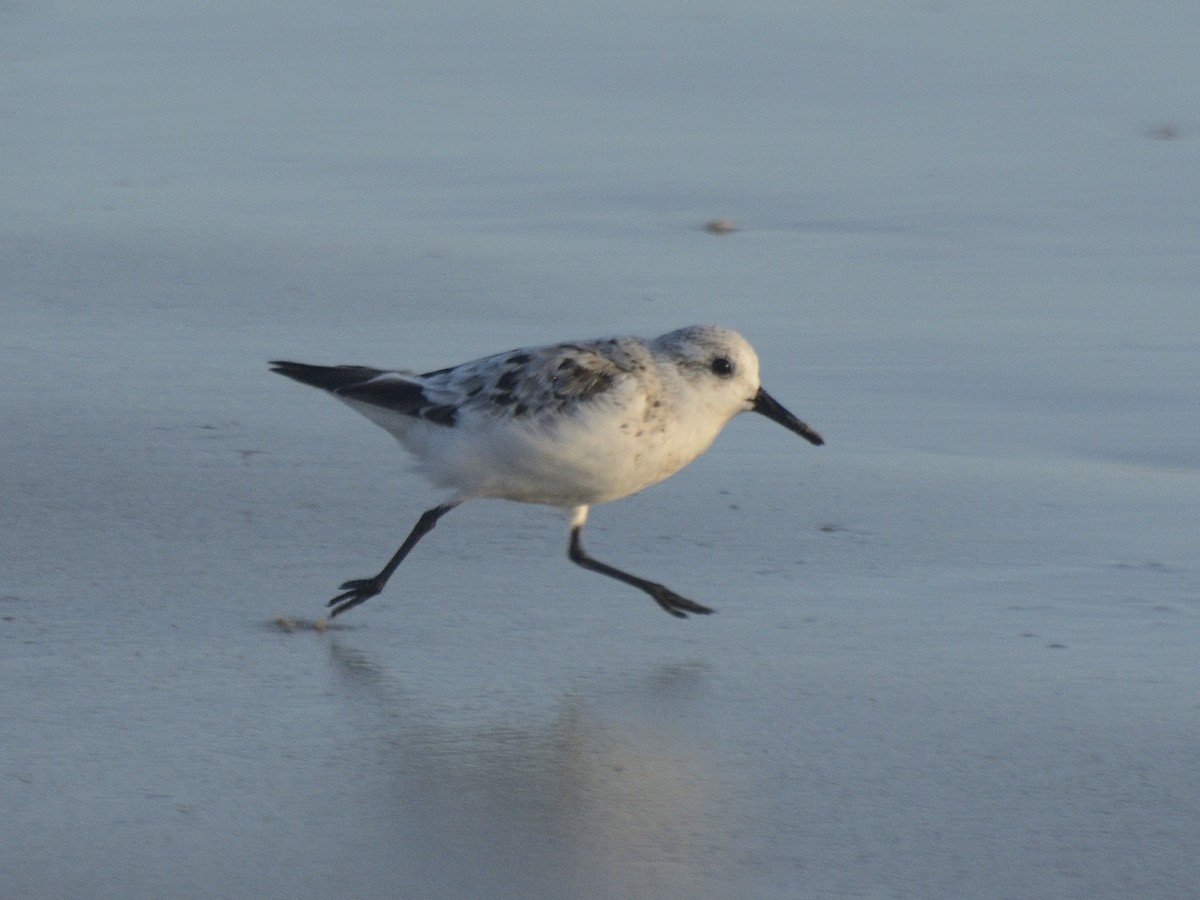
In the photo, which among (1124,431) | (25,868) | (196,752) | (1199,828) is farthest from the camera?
(1124,431)

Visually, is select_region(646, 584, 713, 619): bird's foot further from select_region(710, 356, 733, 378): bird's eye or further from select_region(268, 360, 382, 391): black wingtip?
select_region(268, 360, 382, 391): black wingtip

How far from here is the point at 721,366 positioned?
489 cm

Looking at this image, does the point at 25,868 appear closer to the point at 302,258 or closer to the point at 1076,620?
the point at 1076,620

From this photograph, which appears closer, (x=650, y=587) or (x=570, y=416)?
(x=650, y=587)

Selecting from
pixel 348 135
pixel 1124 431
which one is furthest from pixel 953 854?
pixel 348 135

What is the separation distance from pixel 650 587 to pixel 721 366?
2.06 feet

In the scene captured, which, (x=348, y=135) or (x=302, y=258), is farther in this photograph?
(x=348, y=135)

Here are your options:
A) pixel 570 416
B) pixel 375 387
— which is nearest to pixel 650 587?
pixel 570 416

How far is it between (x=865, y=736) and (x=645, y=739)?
41cm

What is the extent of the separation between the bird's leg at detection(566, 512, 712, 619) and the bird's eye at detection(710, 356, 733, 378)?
0.53 metres

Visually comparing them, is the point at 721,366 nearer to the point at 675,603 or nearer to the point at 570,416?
the point at 570,416

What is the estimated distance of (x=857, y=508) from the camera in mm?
5125

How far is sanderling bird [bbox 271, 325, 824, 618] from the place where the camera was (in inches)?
185

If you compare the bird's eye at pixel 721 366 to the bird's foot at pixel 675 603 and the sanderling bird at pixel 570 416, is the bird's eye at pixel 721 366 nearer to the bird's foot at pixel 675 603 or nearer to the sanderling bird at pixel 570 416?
the sanderling bird at pixel 570 416
